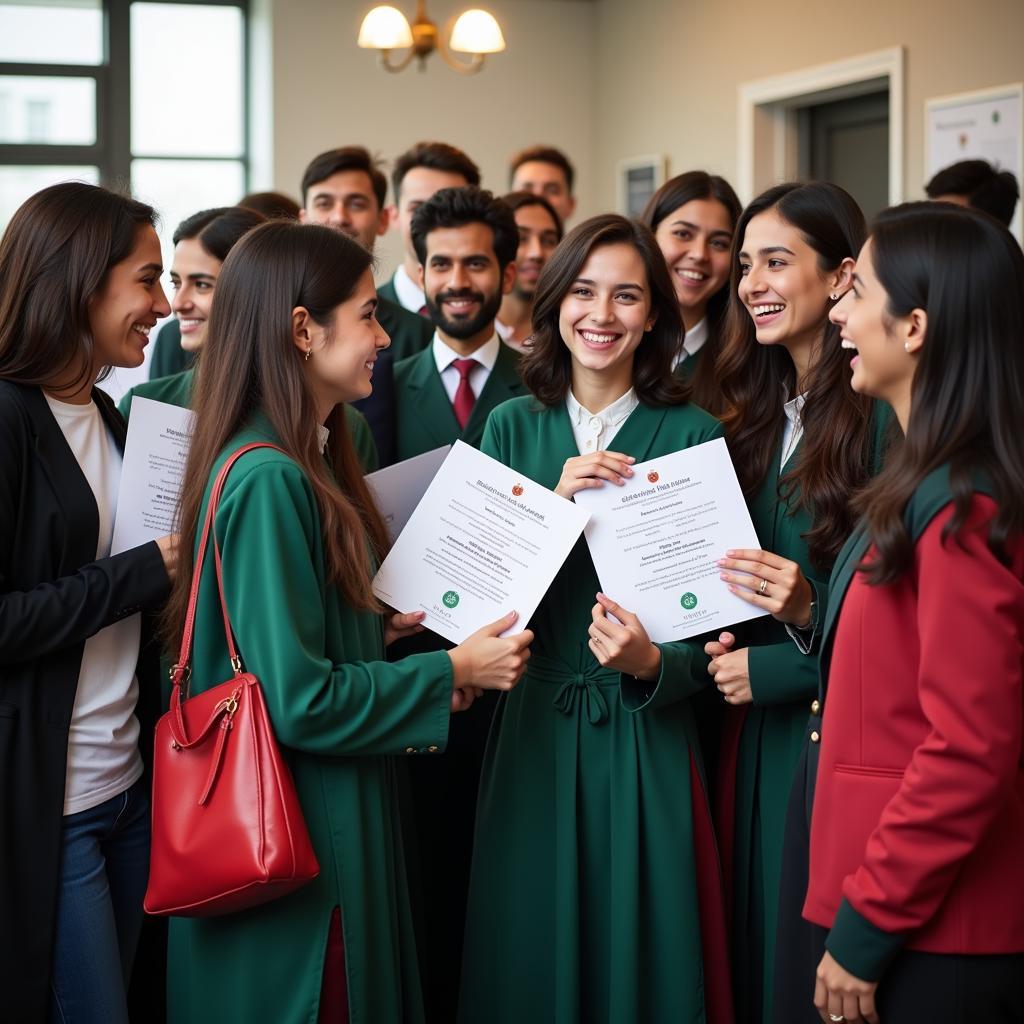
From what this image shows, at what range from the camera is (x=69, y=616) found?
186cm

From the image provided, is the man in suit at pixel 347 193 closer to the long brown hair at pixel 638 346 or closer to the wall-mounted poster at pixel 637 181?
the long brown hair at pixel 638 346

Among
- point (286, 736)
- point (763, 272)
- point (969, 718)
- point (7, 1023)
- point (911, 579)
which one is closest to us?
point (969, 718)

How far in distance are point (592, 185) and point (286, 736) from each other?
7678mm

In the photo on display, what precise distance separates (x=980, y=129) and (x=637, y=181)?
3.06m

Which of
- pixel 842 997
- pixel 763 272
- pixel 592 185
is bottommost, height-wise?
pixel 842 997

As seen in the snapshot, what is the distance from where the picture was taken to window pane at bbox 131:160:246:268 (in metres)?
8.48

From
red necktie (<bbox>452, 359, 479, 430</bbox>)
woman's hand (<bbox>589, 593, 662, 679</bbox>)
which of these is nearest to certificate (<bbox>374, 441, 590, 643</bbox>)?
woman's hand (<bbox>589, 593, 662, 679</bbox>)

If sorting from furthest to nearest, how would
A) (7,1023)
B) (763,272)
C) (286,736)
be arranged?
(763,272) < (7,1023) < (286,736)

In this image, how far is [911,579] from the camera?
1.52 meters

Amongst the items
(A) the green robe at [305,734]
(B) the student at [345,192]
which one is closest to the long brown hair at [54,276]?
(A) the green robe at [305,734]

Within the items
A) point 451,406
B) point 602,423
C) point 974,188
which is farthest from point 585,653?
point 974,188

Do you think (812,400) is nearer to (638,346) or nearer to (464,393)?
(638,346)

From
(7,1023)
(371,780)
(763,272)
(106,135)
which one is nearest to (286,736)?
(371,780)

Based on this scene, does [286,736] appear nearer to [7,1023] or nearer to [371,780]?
[371,780]
